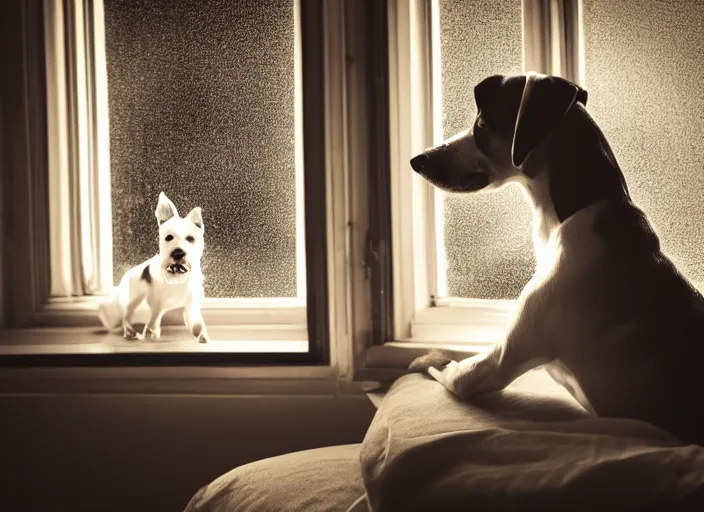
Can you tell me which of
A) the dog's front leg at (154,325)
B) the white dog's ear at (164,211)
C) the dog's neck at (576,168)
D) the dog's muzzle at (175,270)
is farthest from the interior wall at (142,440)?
the dog's neck at (576,168)

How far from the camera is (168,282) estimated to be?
118 cm

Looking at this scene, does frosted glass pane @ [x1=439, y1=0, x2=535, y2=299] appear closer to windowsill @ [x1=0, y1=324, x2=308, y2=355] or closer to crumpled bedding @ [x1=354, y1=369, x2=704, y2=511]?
windowsill @ [x1=0, y1=324, x2=308, y2=355]

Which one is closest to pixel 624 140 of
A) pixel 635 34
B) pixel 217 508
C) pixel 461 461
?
pixel 635 34

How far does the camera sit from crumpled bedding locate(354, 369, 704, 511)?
A: 556mm

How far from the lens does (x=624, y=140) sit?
1134 mm

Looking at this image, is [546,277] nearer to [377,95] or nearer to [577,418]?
[577,418]

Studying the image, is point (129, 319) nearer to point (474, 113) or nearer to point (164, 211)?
point (164, 211)

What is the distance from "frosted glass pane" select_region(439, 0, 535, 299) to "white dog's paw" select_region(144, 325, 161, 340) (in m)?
0.59

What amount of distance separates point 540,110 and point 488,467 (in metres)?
0.40

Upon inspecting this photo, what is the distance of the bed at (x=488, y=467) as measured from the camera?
0.56m

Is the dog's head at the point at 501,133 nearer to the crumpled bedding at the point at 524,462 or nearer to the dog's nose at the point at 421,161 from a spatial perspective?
the dog's nose at the point at 421,161

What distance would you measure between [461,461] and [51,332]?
41.0 inches

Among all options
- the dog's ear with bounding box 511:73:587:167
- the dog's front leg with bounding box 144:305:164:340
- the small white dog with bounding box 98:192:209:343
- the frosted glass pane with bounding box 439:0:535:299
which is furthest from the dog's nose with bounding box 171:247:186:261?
the dog's ear with bounding box 511:73:587:167

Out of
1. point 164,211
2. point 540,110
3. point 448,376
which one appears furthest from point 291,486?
point 164,211
